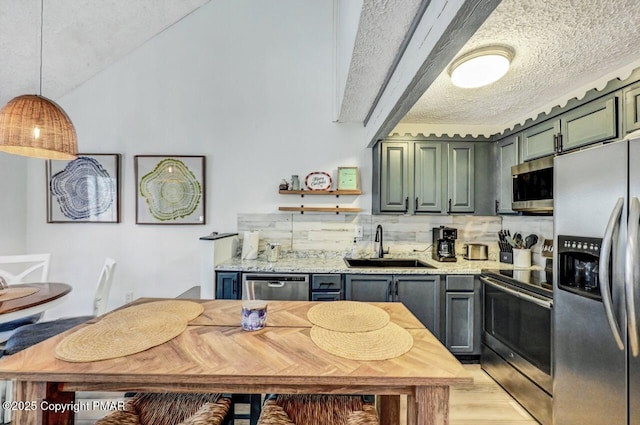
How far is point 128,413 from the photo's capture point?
41.7 inches

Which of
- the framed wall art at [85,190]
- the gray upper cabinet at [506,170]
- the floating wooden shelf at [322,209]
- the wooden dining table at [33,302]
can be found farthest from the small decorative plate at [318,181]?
the wooden dining table at [33,302]

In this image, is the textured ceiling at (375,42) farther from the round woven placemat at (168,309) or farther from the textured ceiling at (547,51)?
the round woven placemat at (168,309)

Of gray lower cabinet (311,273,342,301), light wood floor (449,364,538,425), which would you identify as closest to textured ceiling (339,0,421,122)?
gray lower cabinet (311,273,342,301)

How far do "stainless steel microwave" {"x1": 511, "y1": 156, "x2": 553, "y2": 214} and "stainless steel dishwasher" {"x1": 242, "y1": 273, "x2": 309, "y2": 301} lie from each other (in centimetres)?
194

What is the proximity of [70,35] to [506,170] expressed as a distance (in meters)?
4.39

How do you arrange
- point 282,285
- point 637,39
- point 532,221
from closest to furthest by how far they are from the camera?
point 637,39 < point 282,285 < point 532,221

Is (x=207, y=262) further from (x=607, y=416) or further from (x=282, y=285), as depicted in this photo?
(x=607, y=416)

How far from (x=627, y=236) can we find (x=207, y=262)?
2684 mm

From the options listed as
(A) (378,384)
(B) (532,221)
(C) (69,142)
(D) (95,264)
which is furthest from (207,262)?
(B) (532,221)

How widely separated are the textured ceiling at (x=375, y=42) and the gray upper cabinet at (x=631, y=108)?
1303mm

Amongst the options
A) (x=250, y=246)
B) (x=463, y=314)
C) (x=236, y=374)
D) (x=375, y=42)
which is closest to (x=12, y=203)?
(x=250, y=246)

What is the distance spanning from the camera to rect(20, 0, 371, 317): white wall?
3160mm

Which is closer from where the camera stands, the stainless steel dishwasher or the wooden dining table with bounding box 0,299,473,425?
the wooden dining table with bounding box 0,299,473,425

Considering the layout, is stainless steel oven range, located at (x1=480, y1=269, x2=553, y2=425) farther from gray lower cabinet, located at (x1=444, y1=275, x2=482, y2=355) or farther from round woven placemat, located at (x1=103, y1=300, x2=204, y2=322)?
round woven placemat, located at (x1=103, y1=300, x2=204, y2=322)
